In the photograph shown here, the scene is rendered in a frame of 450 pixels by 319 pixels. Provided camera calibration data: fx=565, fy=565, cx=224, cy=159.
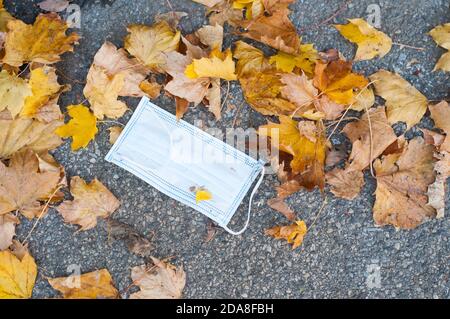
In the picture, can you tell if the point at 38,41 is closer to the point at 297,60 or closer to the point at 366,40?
the point at 297,60

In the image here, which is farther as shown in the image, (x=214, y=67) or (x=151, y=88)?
(x=151, y=88)

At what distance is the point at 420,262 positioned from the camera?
2.27 meters

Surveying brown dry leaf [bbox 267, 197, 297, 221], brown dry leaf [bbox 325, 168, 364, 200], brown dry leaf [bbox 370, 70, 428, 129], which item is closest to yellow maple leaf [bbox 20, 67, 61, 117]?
brown dry leaf [bbox 267, 197, 297, 221]

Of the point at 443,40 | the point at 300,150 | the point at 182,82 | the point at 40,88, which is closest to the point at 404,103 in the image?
the point at 443,40

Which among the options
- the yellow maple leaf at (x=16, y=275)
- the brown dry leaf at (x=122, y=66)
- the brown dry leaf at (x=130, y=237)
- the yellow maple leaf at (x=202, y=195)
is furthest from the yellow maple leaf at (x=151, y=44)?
the yellow maple leaf at (x=16, y=275)

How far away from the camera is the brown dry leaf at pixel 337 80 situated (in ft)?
7.16

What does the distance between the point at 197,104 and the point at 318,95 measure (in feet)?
1.59

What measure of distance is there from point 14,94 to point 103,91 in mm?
342

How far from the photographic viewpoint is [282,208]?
227 centimetres

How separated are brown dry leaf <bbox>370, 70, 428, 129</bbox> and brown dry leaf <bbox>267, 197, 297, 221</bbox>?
53 centimetres

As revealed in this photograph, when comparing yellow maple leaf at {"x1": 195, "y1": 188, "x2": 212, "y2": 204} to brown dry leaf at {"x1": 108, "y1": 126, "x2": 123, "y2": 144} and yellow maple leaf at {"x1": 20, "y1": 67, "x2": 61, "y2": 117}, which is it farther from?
yellow maple leaf at {"x1": 20, "y1": 67, "x2": 61, "y2": 117}

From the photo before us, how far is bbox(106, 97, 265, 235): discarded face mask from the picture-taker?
228 centimetres

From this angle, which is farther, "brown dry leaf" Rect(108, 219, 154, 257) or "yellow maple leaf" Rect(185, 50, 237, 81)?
"brown dry leaf" Rect(108, 219, 154, 257)

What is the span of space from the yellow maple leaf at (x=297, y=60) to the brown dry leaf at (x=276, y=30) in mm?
23
